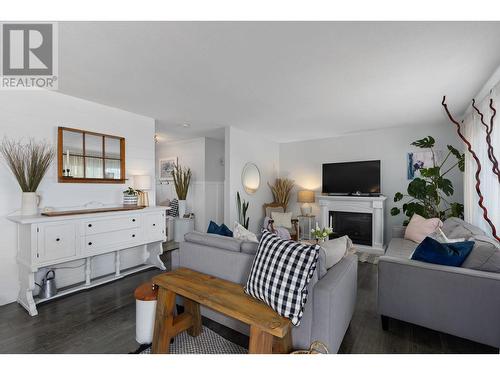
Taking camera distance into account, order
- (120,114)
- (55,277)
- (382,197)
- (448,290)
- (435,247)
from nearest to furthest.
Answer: (448,290) → (435,247) → (55,277) → (120,114) → (382,197)

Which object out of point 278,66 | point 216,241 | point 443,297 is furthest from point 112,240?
point 443,297

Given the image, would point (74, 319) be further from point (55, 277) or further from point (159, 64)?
point (159, 64)

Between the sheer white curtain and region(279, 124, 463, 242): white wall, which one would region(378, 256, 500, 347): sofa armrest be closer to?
the sheer white curtain

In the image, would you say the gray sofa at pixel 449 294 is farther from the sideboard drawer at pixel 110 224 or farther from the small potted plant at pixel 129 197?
the small potted plant at pixel 129 197

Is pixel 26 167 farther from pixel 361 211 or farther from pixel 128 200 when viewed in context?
pixel 361 211

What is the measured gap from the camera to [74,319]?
2.08 metres

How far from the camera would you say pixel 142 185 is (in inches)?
129

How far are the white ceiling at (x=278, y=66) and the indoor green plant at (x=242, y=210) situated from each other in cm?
167

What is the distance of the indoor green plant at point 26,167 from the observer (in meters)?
2.29

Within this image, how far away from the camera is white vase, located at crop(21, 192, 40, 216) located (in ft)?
7.50

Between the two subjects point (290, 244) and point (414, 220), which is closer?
point (290, 244)

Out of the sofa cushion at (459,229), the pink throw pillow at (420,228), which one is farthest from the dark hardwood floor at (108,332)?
the pink throw pillow at (420,228)

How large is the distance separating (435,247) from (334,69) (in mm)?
1716
